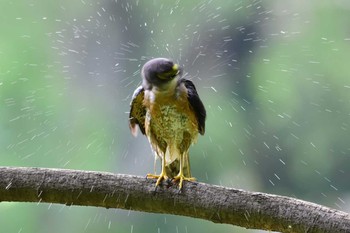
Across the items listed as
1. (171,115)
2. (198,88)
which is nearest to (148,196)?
(171,115)

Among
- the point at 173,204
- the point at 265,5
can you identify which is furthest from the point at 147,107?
the point at 265,5

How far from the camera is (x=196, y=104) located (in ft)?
6.76

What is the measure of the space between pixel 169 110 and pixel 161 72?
0.13m

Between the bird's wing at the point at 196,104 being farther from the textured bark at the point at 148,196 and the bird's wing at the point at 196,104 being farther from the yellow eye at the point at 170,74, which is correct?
the textured bark at the point at 148,196

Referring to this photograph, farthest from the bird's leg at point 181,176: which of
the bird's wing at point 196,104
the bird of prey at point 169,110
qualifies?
the bird's wing at point 196,104

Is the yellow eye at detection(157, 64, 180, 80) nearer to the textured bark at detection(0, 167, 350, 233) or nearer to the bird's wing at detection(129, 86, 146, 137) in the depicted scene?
the bird's wing at detection(129, 86, 146, 137)

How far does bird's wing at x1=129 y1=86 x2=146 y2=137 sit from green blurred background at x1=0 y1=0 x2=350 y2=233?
1434 millimetres

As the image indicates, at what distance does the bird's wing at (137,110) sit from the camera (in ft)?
6.86

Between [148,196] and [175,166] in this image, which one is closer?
[148,196]

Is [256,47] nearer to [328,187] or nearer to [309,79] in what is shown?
[309,79]

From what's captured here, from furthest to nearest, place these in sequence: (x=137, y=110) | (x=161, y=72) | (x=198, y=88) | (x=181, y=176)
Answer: (x=198, y=88)
(x=137, y=110)
(x=161, y=72)
(x=181, y=176)

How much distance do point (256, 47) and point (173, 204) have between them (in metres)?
2.59

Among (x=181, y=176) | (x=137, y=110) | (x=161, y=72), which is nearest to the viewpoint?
(x=181, y=176)

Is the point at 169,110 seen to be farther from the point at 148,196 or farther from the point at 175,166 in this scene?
the point at 148,196
